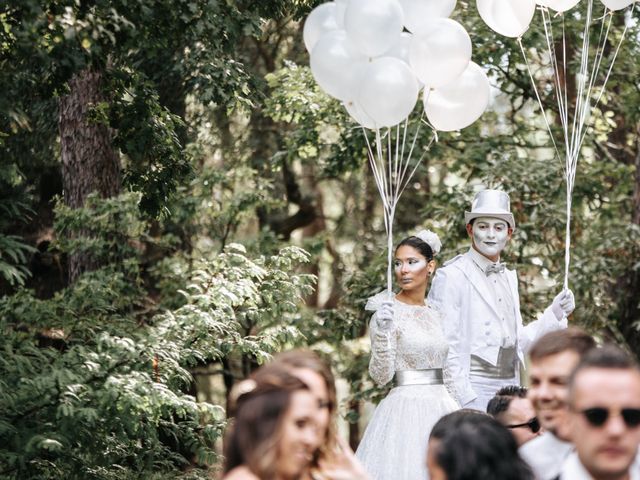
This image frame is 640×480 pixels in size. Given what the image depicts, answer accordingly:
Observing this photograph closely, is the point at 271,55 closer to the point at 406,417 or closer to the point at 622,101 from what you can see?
the point at 622,101

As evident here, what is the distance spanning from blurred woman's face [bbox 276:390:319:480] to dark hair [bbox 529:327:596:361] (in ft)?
2.21

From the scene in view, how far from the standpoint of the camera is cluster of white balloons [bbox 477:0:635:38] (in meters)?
5.97

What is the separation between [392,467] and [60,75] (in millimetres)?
2692

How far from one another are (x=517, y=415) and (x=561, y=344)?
1333 millimetres

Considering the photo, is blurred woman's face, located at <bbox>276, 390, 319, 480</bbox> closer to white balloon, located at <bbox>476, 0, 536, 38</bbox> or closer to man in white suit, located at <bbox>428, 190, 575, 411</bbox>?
man in white suit, located at <bbox>428, 190, 575, 411</bbox>

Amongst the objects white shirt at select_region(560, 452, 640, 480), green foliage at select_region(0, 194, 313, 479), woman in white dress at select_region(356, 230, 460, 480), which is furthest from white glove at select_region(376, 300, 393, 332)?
white shirt at select_region(560, 452, 640, 480)

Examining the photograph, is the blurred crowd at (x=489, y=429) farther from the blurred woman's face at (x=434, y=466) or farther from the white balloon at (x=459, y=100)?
the white balloon at (x=459, y=100)

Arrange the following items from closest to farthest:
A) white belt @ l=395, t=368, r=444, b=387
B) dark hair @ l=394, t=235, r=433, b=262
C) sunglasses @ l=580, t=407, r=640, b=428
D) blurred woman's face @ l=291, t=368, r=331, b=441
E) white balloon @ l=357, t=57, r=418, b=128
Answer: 1. sunglasses @ l=580, t=407, r=640, b=428
2. blurred woman's face @ l=291, t=368, r=331, b=441
3. white balloon @ l=357, t=57, r=418, b=128
4. white belt @ l=395, t=368, r=444, b=387
5. dark hair @ l=394, t=235, r=433, b=262

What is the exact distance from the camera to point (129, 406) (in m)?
5.89

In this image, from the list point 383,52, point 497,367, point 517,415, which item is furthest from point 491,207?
point 517,415

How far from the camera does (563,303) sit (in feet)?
18.0

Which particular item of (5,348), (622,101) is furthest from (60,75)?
(622,101)

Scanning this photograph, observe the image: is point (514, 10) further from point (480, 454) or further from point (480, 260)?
point (480, 454)

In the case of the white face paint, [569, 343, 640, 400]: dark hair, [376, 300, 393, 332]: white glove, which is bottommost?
[569, 343, 640, 400]: dark hair
